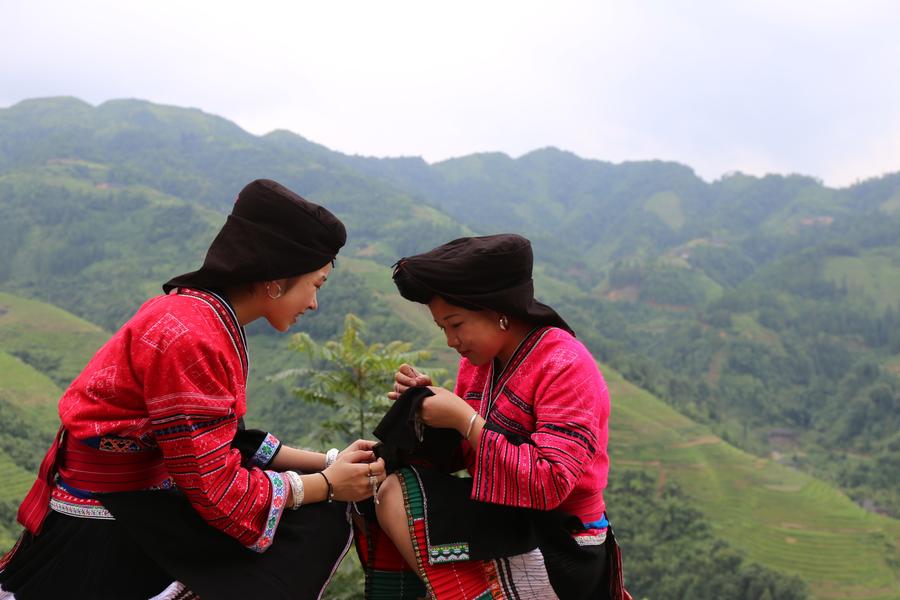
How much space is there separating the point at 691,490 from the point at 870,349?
60.4 meters

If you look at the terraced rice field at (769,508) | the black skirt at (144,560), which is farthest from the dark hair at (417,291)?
the terraced rice field at (769,508)

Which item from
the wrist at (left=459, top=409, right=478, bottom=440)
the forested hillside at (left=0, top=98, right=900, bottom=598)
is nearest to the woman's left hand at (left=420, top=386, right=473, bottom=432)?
the wrist at (left=459, top=409, right=478, bottom=440)

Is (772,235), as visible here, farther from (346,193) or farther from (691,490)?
(691,490)

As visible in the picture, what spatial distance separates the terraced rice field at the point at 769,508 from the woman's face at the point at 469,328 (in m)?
37.5

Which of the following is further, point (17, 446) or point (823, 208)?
point (823, 208)

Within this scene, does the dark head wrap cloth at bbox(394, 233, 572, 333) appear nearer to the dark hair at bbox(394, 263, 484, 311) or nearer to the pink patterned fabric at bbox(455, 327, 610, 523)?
the dark hair at bbox(394, 263, 484, 311)

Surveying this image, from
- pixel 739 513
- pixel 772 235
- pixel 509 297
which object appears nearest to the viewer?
pixel 509 297

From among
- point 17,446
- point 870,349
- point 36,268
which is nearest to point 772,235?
point 870,349

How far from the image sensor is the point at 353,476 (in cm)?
196

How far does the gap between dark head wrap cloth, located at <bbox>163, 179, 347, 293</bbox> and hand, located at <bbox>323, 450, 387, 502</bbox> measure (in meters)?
0.53

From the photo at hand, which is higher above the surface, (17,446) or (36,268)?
(17,446)

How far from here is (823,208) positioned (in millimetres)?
159625

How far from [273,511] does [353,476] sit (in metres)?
0.24

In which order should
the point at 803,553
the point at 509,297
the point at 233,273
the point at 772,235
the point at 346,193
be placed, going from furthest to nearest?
the point at 772,235, the point at 346,193, the point at 803,553, the point at 509,297, the point at 233,273
